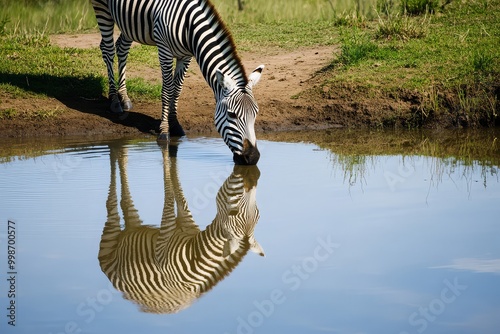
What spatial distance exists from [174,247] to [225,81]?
118 inches

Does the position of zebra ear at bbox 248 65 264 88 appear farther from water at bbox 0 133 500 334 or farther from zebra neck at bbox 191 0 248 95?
water at bbox 0 133 500 334

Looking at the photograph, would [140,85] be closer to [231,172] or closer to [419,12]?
[231,172]

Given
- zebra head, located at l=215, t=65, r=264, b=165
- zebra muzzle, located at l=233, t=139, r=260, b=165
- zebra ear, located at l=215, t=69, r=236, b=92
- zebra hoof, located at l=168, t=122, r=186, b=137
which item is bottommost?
zebra hoof, located at l=168, t=122, r=186, b=137

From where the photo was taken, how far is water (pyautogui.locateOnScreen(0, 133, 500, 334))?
5.38m

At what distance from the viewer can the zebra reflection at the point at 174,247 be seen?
605 centimetres

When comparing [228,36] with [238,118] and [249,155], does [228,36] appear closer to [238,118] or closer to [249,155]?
[238,118]

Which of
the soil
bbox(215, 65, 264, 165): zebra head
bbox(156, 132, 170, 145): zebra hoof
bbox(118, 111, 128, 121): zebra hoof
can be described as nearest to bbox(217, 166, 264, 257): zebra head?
bbox(215, 65, 264, 165): zebra head

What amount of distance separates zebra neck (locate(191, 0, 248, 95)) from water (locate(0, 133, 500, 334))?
94 cm

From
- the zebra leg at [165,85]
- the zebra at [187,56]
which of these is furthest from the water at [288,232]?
the zebra at [187,56]

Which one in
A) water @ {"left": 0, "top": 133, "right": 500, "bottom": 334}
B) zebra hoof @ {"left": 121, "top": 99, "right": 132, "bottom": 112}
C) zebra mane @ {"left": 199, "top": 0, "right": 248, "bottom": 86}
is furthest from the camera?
zebra hoof @ {"left": 121, "top": 99, "right": 132, "bottom": 112}

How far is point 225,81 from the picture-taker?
955 cm

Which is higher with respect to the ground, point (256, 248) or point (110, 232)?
point (256, 248)

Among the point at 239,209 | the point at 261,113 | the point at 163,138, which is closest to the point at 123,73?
the point at 163,138

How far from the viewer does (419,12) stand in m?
15.9
